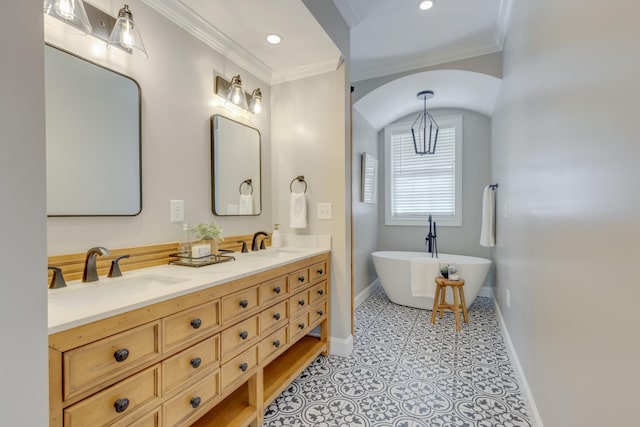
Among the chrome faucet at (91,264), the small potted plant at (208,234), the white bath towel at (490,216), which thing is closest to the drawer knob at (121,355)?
the chrome faucet at (91,264)

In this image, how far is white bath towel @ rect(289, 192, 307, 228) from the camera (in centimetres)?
236

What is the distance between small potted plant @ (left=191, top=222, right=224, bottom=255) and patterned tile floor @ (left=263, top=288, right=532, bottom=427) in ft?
3.33

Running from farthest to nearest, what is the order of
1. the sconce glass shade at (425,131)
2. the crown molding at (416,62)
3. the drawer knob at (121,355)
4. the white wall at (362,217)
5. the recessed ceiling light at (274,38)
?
1. the sconce glass shade at (425,131)
2. the white wall at (362,217)
3. the crown molding at (416,62)
4. the recessed ceiling light at (274,38)
5. the drawer knob at (121,355)

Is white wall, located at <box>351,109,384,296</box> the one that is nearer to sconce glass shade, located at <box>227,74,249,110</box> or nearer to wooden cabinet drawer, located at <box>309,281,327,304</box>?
wooden cabinet drawer, located at <box>309,281,327,304</box>

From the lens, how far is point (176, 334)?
110 cm

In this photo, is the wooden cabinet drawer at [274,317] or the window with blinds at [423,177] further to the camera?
the window with blinds at [423,177]

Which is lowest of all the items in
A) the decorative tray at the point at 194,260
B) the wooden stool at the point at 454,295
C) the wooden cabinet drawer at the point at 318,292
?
the wooden stool at the point at 454,295

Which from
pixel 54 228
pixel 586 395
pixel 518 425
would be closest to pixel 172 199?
pixel 54 228

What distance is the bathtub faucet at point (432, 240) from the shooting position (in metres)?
3.88

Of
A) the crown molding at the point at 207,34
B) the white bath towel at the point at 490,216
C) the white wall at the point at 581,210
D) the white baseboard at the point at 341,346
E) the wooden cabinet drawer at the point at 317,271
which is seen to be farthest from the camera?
the white bath towel at the point at 490,216

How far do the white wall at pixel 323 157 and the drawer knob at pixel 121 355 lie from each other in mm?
1597

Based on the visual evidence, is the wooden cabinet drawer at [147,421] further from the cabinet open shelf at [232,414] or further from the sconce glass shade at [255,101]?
the sconce glass shade at [255,101]

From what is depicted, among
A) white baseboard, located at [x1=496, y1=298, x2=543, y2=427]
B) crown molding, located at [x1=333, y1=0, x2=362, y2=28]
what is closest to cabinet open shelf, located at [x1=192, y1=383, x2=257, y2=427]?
white baseboard, located at [x1=496, y1=298, x2=543, y2=427]

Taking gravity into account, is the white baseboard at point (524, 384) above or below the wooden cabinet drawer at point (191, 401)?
below
